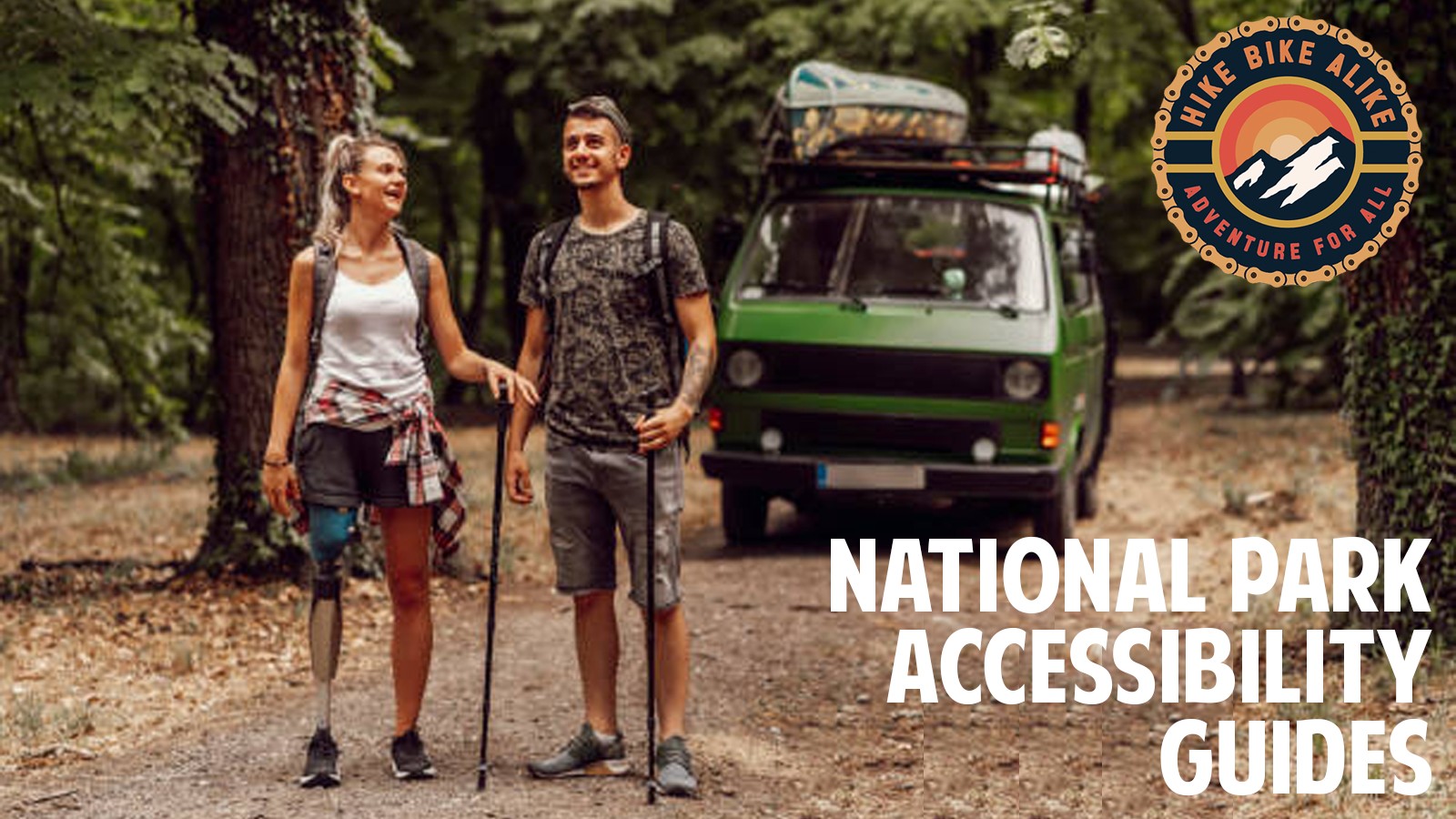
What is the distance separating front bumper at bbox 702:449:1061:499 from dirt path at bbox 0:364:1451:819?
499 millimetres

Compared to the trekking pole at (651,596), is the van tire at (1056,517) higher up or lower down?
lower down

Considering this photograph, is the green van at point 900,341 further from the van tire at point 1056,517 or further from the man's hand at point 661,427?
the man's hand at point 661,427

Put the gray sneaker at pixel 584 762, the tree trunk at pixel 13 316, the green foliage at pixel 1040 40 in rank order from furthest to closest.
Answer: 1. the tree trunk at pixel 13 316
2. the green foliage at pixel 1040 40
3. the gray sneaker at pixel 584 762

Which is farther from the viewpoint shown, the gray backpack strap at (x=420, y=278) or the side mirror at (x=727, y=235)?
the side mirror at (x=727, y=235)

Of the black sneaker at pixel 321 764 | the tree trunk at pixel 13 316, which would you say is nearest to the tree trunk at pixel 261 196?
the black sneaker at pixel 321 764

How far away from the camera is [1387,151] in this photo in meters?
7.99

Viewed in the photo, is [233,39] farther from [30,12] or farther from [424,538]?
[424,538]

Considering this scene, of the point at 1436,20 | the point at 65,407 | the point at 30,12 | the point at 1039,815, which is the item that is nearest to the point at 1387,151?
the point at 1436,20

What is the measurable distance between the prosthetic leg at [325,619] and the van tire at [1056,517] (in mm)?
6203

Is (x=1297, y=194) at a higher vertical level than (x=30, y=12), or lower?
lower

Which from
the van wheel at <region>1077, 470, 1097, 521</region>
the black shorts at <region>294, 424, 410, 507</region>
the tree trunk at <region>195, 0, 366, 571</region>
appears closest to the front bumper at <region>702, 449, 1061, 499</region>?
the van wheel at <region>1077, 470, 1097, 521</region>

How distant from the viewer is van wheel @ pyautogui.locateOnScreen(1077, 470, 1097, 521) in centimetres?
1352

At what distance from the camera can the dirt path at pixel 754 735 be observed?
5.84 m

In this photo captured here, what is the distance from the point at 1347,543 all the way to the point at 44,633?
5.92 m
